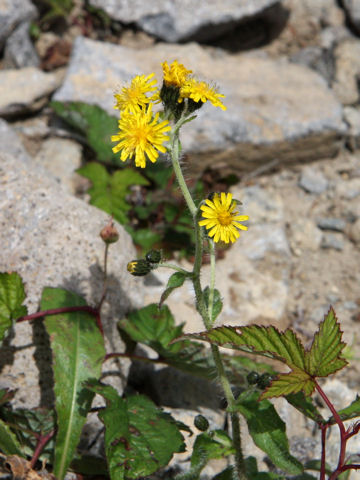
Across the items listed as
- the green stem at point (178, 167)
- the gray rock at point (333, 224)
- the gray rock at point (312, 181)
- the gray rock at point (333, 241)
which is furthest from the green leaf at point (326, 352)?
the gray rock at point (312, 181)

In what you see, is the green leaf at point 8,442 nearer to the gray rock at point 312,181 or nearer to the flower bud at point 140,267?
the flower bud at point 140,267

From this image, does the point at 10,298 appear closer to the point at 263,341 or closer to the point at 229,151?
the point at 263,341

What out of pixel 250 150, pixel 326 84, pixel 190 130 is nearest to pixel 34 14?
pixel 190 130

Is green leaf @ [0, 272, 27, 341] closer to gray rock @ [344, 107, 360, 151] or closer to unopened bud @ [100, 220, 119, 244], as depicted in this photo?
unopened bud @ [100, 220, 119, 244]

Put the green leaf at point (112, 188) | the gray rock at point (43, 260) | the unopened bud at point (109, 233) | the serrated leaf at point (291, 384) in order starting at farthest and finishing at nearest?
the green leaf at point (112, 188) → the gray rock at point (43, 260) → the unopened bud at point (109, 233) → the serrated leaf at point (291, 384)

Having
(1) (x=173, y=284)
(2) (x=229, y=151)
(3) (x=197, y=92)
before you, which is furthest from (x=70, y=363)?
(2) (x=229, y=151)
